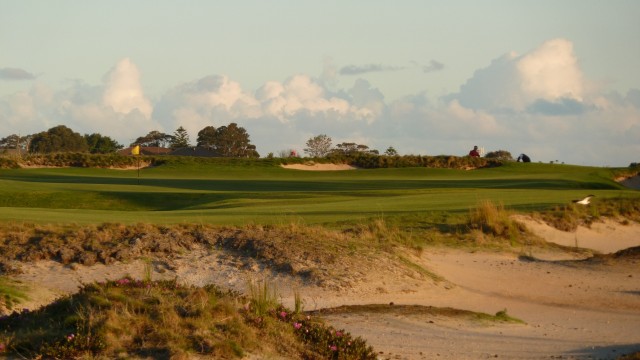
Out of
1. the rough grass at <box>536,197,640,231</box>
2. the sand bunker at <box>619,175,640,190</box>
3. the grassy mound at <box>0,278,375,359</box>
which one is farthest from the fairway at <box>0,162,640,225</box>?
the grassy mound at <box>0,278,375,359</box>

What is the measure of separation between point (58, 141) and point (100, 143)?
36.7 ft

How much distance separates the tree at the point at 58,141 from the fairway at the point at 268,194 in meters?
45.2

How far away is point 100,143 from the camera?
118 m

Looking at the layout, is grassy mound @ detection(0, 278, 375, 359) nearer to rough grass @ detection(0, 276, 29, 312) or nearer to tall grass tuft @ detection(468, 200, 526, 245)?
rough grass @ detection(0, 276, 29, 312)

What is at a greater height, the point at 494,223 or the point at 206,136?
the point at 206,136

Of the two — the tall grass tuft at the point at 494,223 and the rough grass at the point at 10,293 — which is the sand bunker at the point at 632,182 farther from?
the rough grass at the point at 10,293

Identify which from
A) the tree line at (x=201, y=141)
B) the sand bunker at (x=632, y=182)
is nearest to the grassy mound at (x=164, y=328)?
the sand bunker at (x=632, y=182)

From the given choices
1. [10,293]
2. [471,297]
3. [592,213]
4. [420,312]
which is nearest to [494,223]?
[592,213]

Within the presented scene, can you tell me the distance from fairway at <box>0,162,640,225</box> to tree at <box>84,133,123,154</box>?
52172 millimetres

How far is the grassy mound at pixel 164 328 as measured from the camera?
9938mm

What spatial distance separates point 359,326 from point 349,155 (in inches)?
2158

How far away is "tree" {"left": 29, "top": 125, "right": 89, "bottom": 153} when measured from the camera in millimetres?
107000

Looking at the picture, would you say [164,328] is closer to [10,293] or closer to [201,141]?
[10,293]

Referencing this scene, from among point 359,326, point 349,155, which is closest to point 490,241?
point 359,326
